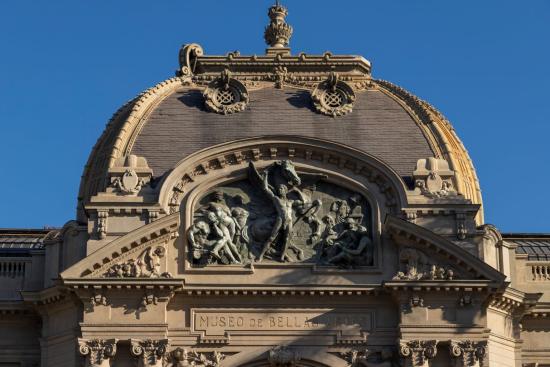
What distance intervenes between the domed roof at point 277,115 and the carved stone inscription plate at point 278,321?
5039mm

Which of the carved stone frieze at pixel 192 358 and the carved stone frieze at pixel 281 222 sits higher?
the carved stone frieze at pixel 281 222

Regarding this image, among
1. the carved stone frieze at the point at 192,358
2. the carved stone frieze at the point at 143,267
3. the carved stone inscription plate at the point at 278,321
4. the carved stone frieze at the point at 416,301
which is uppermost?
the carved stone frieze at the point at 143,267

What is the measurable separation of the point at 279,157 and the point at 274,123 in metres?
1.87

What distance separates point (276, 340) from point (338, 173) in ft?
18.6

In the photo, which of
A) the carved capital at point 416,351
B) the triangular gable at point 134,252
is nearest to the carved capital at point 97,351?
the triangular gable at point 134,252

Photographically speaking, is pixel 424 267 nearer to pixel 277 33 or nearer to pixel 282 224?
pixel 282 224

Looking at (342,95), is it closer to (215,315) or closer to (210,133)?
(210,133)

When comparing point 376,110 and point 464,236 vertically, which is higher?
point 376,110

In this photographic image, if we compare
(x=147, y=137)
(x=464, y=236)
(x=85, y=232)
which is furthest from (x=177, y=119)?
(x=464, y=236)

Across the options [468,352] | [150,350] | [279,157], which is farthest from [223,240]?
[468,352]

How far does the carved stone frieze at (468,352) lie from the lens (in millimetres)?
58750

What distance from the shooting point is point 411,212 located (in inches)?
2378

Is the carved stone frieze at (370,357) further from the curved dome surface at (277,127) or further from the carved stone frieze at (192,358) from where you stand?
the curved dome surface at (277,127)

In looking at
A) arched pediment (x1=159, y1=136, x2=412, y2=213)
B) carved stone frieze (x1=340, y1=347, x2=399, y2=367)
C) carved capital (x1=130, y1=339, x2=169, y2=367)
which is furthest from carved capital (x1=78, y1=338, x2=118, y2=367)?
carved stone frieze (x1=340, y1=347, x2=399, y2=367)
